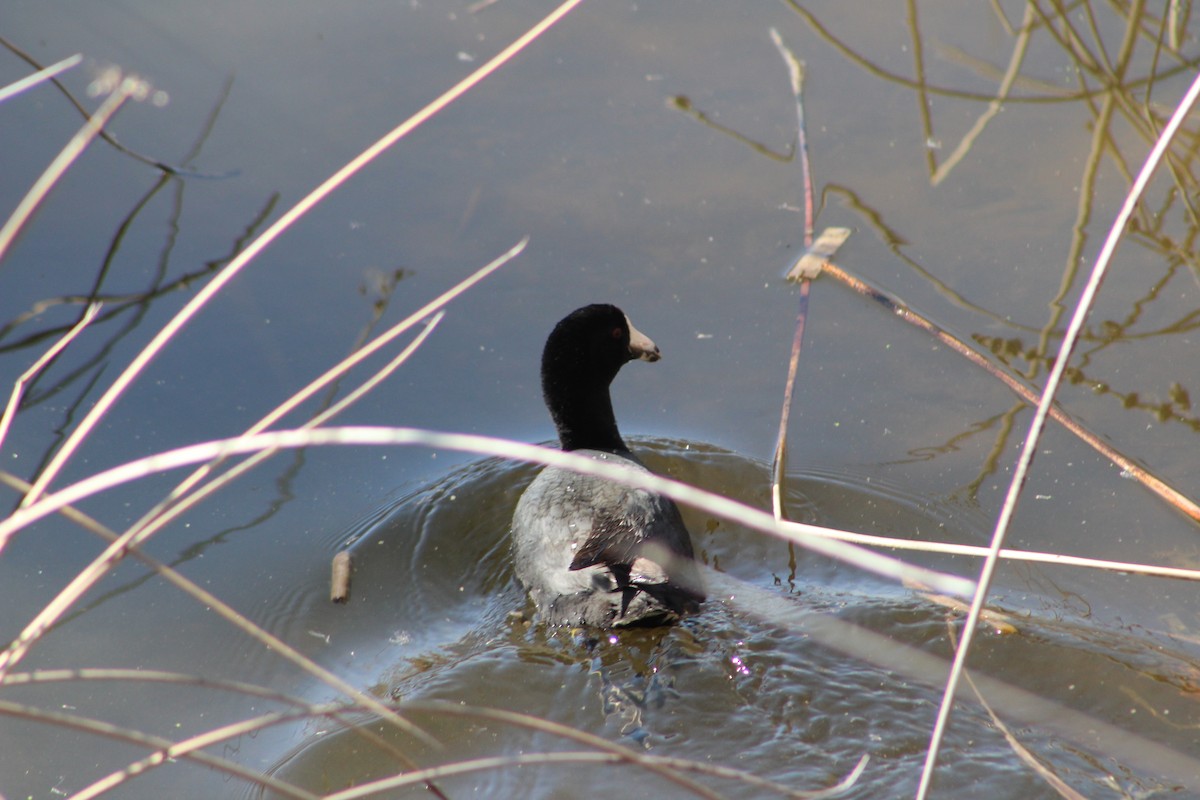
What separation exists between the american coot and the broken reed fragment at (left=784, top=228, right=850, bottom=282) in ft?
2.85

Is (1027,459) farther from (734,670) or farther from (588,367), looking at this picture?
(588,367)

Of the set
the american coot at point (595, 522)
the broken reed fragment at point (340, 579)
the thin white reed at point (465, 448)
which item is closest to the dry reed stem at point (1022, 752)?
the american coot at point (595, 522)

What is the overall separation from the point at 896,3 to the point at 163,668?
5.27 meters

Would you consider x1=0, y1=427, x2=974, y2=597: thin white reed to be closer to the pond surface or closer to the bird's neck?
the pond surface

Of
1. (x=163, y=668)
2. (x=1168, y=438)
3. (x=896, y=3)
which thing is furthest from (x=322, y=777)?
(x=896, y=3)

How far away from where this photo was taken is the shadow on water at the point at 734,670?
3178 millimetres

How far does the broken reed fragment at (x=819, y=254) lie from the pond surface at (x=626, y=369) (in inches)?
2.9

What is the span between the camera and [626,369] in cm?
522

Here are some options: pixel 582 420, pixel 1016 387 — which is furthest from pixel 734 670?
pixel 1016 387

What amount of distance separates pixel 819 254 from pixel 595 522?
5.89ft

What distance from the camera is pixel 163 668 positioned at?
144 inches

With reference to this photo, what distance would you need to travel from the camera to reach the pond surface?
3400 mm

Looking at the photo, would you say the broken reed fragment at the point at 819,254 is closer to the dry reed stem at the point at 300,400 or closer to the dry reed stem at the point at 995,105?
the dry reed stem at the point at 995,105

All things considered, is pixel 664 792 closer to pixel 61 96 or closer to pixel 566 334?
pixel 566 334
